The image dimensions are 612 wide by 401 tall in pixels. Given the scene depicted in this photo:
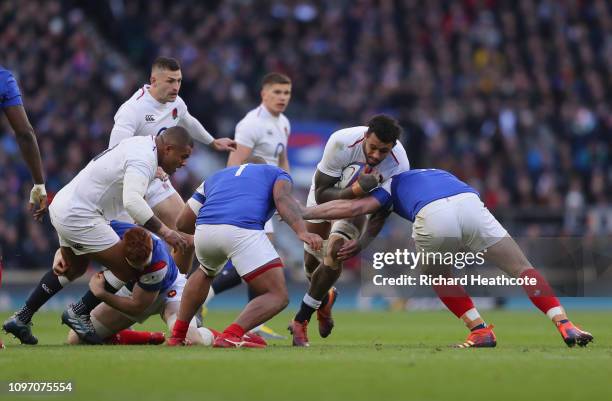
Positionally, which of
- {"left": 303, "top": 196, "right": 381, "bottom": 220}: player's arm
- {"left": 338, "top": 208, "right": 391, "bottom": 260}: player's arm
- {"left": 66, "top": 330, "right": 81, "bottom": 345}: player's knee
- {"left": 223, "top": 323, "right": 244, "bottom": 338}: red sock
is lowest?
{"left": 66, "top": 330, "right": 81, "bottom": 345}: player's knee

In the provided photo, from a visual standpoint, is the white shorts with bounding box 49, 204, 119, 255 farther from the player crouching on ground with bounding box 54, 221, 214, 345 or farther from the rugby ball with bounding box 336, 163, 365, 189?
the rugby ball with bounding box 336, 163, 365, 189

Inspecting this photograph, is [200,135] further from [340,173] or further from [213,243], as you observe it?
[213,243]

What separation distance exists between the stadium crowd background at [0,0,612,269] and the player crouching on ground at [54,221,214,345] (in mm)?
10342

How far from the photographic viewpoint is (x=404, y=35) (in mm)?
27969

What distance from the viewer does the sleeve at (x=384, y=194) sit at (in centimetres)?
1006

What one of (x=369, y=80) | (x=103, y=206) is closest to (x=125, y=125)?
(x=103, y=206)

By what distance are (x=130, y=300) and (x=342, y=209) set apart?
2.08 m

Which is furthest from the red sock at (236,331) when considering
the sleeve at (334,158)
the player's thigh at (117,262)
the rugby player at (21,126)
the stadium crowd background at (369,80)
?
the stadium crowd background at (369,80)

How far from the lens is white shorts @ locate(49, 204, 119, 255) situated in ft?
32.9

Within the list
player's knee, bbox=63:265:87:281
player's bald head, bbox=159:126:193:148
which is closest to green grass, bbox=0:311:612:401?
player's knee, bbox=63:265:87:281

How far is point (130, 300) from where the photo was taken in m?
10.2

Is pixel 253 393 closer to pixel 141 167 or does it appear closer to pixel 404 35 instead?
pixel 141 167

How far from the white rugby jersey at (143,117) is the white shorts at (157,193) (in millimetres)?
546

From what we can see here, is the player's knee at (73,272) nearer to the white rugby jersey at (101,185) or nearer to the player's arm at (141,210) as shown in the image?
the white rugby jersey at (101,185)
